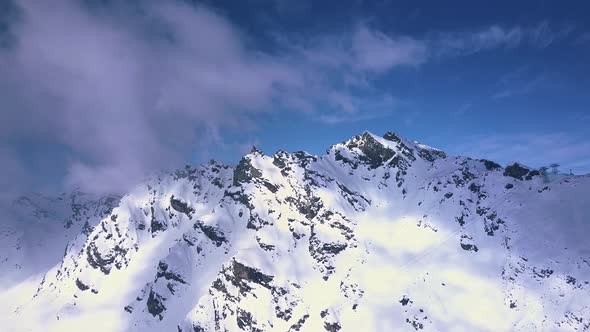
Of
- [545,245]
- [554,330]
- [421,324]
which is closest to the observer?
[554,330]

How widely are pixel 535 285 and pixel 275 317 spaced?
94.9 metres

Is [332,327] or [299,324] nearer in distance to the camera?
[332,327]

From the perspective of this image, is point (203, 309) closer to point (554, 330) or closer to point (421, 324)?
point (421, 324)

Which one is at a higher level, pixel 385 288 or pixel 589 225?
pixel 589 225

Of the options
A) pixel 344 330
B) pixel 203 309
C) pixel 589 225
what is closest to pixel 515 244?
pixel 589 225

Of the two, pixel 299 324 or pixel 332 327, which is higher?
pixel 299 324

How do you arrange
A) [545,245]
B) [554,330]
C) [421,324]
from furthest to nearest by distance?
[545,245] → [421,324] → [554,330]

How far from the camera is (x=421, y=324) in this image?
587 ft

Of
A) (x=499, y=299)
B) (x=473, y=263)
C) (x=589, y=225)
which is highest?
(x=589, y=225)

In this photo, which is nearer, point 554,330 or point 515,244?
point 554,330

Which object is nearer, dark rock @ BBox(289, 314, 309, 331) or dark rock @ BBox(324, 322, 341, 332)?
dark rock @ BBox(324, 322, 341, 332)

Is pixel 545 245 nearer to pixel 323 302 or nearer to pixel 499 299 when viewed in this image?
pixel 499 299

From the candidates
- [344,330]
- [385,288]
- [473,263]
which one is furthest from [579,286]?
[344,330]

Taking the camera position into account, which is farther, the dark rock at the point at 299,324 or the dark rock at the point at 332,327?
the dark rock at the point at 299,324
